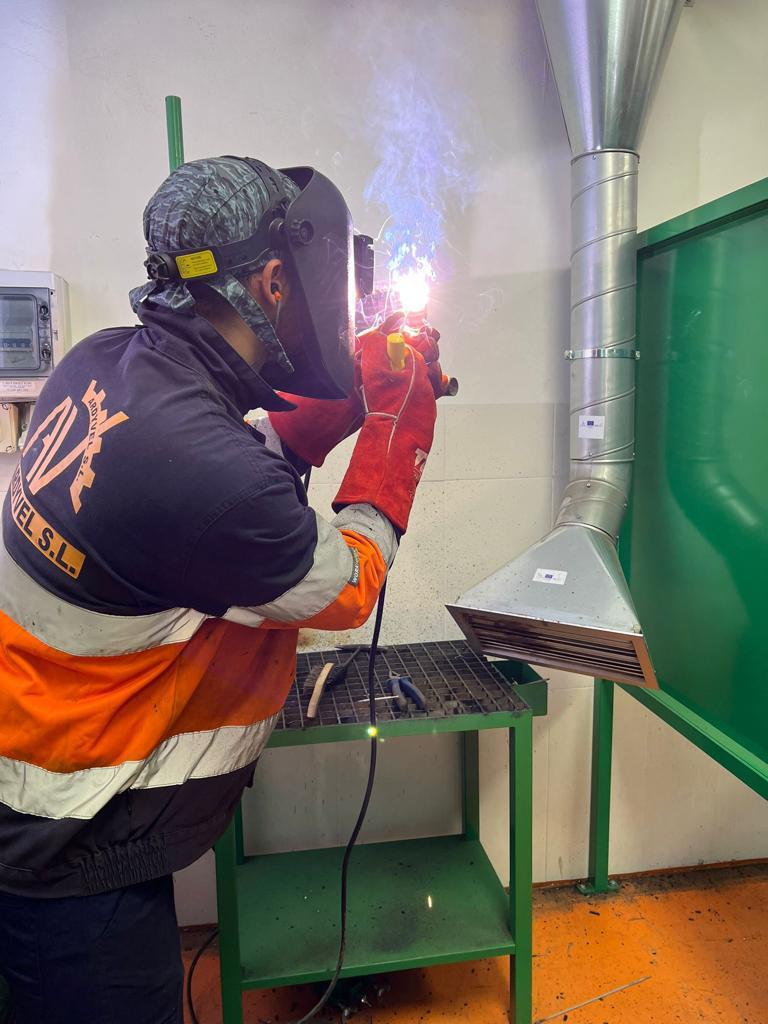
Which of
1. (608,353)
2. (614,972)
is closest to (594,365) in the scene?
(608,353)

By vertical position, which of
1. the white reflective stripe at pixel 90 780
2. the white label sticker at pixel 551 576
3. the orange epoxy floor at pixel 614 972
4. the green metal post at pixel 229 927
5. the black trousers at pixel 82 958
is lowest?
the orange epoxy floor at pixel 614 972

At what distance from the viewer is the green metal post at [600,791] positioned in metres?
1.80

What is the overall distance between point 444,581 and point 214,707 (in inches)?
37.6

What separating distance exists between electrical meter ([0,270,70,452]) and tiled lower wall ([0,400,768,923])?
2.22 feet

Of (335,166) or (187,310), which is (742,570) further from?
(335,166)

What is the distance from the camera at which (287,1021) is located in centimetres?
149

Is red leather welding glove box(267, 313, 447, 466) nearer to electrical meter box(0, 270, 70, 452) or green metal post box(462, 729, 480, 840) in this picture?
electrical meter box(0, 270, 70, 452)

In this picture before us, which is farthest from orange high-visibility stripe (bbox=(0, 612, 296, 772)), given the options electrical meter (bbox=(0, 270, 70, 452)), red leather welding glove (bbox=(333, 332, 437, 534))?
electrical meter (bbox=(0, 270, 70, 452))

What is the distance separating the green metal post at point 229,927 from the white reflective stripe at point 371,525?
0.67m

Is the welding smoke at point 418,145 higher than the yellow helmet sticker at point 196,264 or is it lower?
higher

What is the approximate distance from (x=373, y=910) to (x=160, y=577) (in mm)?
1168

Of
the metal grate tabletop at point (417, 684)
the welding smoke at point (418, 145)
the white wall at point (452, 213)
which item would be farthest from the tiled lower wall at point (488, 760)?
the welding smoke at point (418, 145)

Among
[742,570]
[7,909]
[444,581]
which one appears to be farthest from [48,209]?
[742,570]

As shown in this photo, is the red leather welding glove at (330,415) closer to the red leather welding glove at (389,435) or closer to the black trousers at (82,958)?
the red leather welding glove at (389,435)
